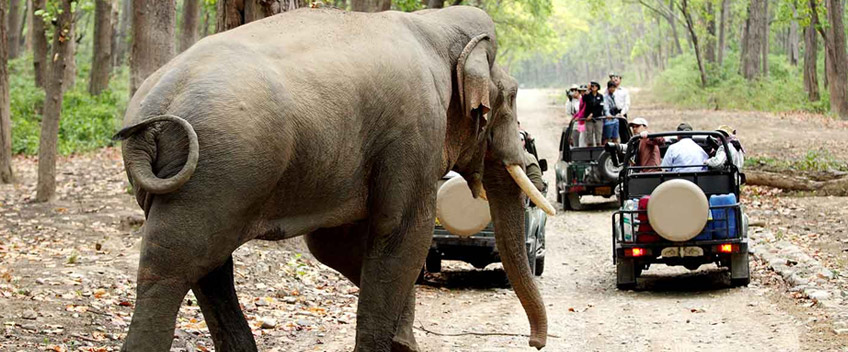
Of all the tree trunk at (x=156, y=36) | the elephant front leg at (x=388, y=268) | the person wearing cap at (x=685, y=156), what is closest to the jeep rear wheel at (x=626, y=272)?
the person wearing cap at (x=685, y=156)

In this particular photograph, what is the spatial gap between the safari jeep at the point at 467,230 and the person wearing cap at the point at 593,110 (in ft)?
20.4

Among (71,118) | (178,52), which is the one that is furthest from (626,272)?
(178,52)

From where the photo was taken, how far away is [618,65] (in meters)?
128

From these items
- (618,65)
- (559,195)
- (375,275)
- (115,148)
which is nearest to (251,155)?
(375,275)

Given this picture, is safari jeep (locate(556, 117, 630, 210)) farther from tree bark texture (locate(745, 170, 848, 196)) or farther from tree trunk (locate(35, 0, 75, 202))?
tree trunk (locate(35, 0, 75, 202))

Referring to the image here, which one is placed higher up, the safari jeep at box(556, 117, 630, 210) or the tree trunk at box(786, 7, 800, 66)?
the tree trunk at box(786, 7, 800, 66)

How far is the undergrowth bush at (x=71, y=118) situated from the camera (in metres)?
27.6

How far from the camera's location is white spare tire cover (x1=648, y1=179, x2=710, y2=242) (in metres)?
11.4

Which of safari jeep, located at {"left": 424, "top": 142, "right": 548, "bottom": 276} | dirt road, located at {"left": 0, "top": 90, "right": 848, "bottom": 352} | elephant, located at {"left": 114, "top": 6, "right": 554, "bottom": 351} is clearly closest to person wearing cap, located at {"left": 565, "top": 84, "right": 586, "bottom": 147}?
dirt road, located at {"left": 0, "top": 90, "right": 848, "bottom": 352}

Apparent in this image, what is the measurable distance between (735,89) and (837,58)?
13.4m

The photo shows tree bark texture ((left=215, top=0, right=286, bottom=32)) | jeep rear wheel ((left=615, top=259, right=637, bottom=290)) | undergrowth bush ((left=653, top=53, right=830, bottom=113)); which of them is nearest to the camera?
tree bark texture ((left=215, top=0, right=286, bottom=32))

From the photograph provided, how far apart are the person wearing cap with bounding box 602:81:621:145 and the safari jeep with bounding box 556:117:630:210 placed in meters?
0.57

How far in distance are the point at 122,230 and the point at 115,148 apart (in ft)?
53.0

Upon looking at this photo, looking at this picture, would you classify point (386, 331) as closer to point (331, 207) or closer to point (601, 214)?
point (331, 207)
